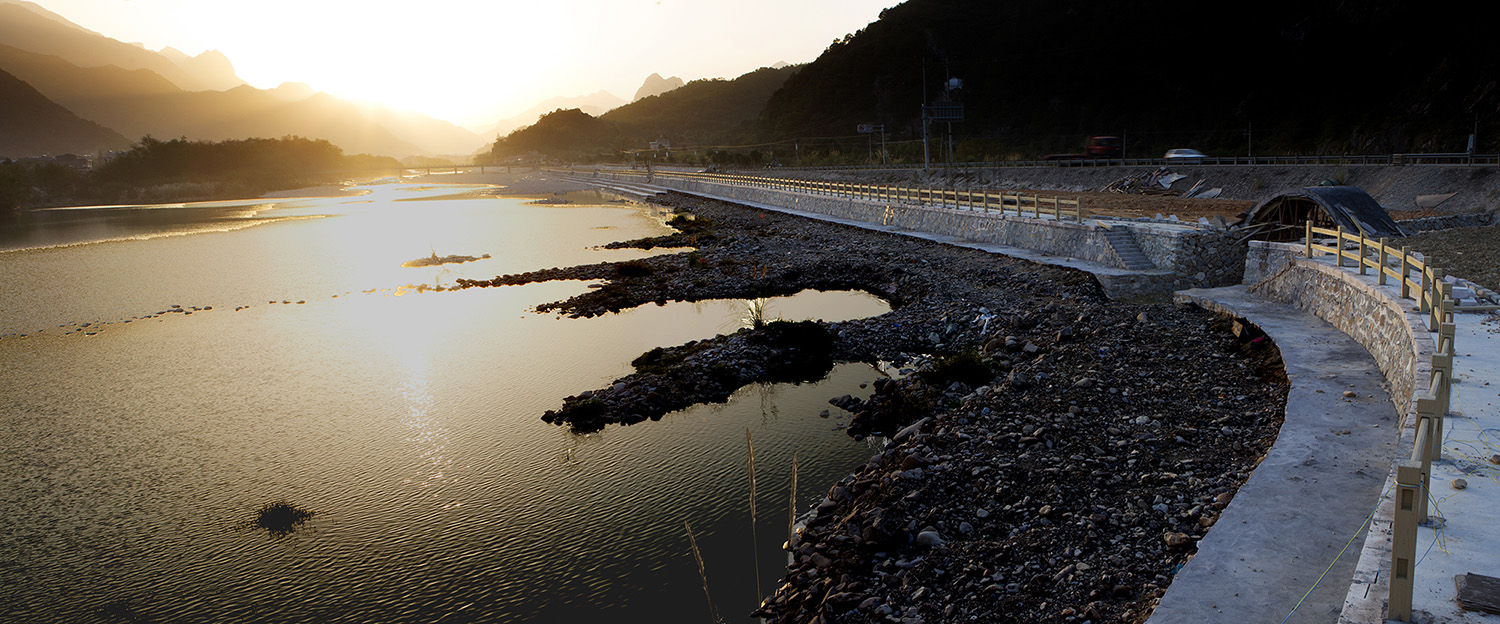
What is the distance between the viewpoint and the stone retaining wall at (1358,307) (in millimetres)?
9359

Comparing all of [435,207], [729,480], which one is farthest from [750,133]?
[729,480]

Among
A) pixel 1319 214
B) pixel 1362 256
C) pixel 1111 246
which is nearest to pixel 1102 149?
pixel 1111 246

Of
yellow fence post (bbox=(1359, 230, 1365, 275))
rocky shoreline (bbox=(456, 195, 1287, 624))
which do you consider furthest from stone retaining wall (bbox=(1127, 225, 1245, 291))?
yellow fence post (bbox=(1359, 230, 1365, 275))

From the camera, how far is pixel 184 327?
84.4 ft

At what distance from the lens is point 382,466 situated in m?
13.5

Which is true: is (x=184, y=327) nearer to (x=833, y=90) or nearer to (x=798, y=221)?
(x=798, y=221)

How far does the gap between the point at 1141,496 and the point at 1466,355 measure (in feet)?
14.4

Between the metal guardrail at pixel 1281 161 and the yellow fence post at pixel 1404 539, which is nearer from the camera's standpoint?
the yellow fence post at pixel 1404 539

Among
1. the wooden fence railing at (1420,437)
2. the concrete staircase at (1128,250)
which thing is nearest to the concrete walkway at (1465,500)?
the wooden fence railing at (1420,437)

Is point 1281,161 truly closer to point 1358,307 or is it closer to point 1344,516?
point 1358,307

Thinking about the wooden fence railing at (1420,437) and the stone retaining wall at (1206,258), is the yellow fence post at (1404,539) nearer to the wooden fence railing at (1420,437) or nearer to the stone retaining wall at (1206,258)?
the wooden fence railing at (1420,437)

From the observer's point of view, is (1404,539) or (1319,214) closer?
(1404,539)

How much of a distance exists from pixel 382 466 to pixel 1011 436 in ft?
32.6

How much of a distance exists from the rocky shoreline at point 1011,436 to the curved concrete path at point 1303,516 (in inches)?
17.5
